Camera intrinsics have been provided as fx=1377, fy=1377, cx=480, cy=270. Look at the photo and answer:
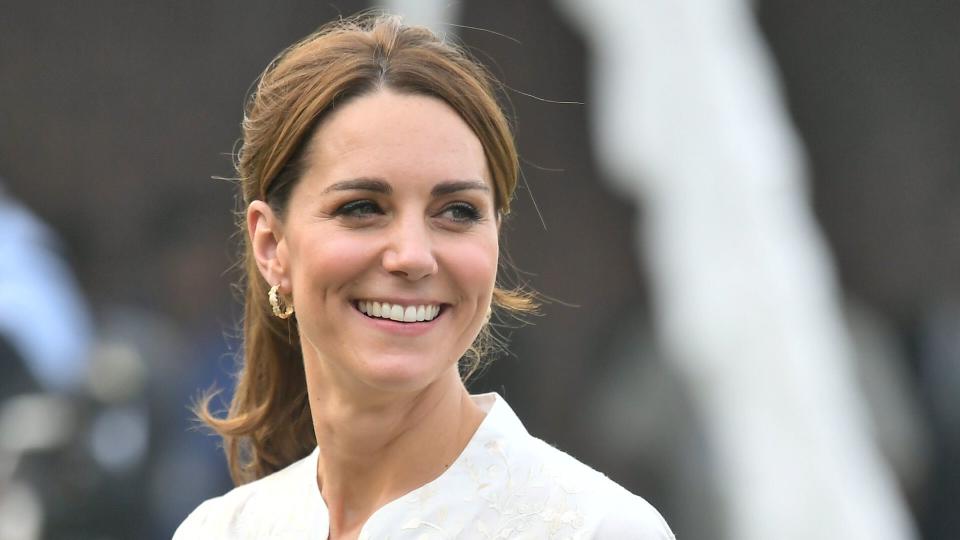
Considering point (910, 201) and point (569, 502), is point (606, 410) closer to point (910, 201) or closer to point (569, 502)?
point (910, 201)

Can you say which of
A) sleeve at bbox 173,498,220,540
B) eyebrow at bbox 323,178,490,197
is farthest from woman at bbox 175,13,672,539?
sleeve at bbox 173,498,220,540

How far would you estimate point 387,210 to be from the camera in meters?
1.93

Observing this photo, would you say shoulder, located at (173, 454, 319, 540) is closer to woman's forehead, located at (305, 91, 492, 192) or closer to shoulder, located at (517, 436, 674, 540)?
shoulder, located at (517, 436, 674, 540)

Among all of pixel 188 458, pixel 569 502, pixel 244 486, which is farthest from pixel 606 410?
pixel 569 502

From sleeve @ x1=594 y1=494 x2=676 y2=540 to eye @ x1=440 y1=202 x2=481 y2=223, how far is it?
450 mm

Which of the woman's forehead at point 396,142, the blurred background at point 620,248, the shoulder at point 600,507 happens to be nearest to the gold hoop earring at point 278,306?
the woman's forehead at point 396,142

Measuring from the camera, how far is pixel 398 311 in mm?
1924

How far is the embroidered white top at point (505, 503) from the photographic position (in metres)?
1.92

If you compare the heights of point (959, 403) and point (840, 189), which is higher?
point (840, 189)

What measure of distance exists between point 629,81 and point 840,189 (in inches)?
32.9

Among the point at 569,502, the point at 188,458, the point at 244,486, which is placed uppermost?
the point at 569,502

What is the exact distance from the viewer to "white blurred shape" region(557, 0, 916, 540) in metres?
4.71

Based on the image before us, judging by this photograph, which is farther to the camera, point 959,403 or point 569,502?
point 959,403

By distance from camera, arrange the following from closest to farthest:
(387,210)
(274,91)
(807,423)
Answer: (387,210), (274,91), (807,423)
